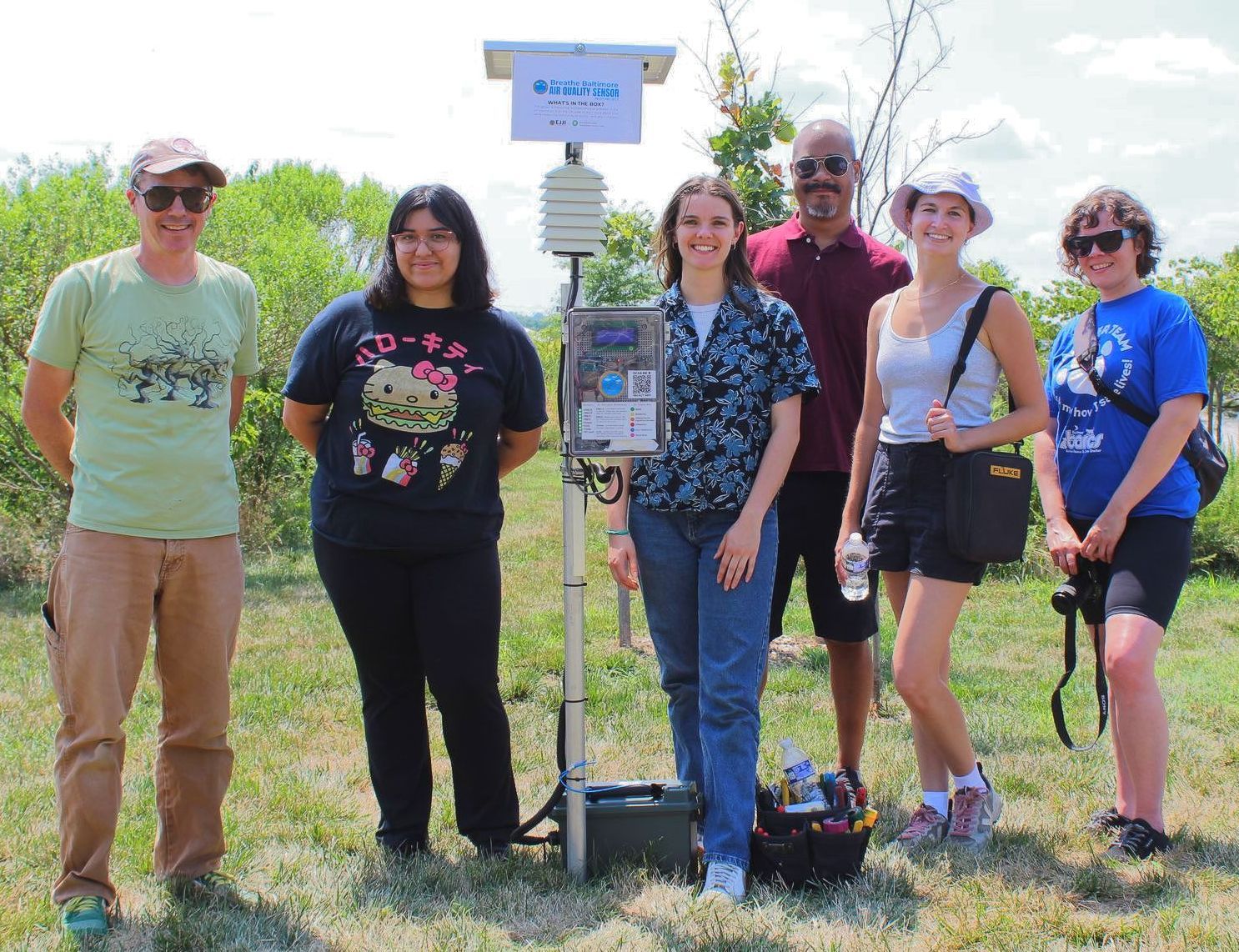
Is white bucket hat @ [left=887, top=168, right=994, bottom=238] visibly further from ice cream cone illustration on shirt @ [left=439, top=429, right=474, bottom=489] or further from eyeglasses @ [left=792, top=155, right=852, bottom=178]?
ice cream cone illustration on shirt @ [left=439, top=429, right=474, bottom=489]

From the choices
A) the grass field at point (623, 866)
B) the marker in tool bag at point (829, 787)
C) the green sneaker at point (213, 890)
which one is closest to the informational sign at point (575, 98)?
the marker in tool bag at point (829, 787)

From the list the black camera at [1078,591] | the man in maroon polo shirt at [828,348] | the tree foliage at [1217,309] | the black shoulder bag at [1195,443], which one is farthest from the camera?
the tree foliage at [1217,309]

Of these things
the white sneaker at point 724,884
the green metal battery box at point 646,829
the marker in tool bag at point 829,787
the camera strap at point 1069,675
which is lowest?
the white sneaker at point 724,884

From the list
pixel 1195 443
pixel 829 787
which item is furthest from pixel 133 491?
pixel 1195 443

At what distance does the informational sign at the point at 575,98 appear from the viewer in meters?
3.32

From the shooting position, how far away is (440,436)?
352cm

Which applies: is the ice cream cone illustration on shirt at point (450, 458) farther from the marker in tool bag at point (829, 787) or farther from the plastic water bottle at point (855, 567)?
the marker in tool bag at point (829, 787)

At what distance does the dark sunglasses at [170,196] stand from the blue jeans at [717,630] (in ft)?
5.13

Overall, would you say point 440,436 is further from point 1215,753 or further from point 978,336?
point 1215,753

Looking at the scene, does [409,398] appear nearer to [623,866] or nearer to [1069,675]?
[623,866]

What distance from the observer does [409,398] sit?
3.50m

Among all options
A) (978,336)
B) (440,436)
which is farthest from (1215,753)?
(440,436)

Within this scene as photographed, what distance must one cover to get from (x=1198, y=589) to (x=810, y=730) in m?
6.11

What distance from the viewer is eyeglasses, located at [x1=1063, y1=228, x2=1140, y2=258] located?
12.5ft
